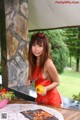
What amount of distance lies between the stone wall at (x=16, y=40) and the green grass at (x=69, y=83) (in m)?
0.63

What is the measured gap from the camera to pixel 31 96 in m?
3.36

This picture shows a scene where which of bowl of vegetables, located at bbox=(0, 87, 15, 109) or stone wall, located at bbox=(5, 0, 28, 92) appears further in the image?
stone wall, located at bbox=(5, 0, 28, 92)

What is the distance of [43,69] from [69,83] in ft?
3.41

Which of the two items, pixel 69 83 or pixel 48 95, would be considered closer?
pixel 48 95

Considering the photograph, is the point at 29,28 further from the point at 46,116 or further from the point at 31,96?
the point at 46,116

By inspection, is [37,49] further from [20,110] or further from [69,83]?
[69,83]

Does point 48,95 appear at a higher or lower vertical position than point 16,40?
lower

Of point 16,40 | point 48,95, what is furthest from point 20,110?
point 16,40

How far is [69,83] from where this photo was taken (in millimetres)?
3207

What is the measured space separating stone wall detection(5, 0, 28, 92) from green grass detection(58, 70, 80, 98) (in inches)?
24.9

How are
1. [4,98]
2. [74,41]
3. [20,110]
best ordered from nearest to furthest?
[20,110] → [4,98] → [74,41]

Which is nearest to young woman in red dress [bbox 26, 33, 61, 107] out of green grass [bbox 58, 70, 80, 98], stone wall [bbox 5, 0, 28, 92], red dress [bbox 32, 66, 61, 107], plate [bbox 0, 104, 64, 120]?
red dress [bbox 32, 66, 61, 107]

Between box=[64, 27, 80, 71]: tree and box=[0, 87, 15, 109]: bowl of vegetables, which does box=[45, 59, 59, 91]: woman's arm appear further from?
box=[64, 27, 80, 71]: tree

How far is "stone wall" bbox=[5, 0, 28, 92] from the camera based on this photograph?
3324mm
